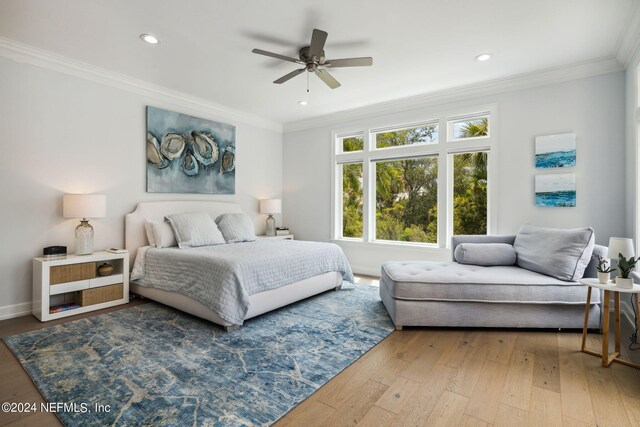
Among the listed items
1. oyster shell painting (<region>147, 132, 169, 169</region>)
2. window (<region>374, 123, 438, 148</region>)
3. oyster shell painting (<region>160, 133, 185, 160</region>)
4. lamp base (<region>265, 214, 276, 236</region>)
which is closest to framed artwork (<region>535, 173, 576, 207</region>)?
window (<region>374, 123, 438, 148</region>)

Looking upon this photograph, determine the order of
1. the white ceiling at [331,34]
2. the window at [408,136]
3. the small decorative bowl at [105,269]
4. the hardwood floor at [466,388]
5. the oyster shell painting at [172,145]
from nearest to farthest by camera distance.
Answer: the hardwood floor at [466,388] → the white ceiling at [331,34] → the small decorative bowl at [105,269] → the oyster shell painting at [172,145] → the window at [408,136]

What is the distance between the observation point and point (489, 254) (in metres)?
3.28

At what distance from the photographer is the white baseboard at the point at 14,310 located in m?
3.01

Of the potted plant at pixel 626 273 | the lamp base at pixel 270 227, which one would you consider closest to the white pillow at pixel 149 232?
the lamp base at pixel 270 227

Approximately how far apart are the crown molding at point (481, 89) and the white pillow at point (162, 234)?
2.96m

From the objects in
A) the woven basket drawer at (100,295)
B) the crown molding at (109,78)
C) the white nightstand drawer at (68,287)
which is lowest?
the woven basket drawer at (100,295)

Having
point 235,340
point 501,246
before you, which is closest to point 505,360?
point 501,246

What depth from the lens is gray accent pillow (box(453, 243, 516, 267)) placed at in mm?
3270

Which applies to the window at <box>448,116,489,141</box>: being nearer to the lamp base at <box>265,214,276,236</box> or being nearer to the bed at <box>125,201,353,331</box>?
the bed at <box>125,201,353,331</box>

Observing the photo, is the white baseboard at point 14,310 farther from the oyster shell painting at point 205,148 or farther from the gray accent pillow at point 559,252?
the gray accent pillow at point 559,252

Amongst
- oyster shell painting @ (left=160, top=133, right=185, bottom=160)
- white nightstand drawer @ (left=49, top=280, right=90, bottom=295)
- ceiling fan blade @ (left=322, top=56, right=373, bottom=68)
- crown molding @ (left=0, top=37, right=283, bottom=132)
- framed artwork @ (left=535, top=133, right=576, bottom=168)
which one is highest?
crown molding @ (left=0, top=37, right=283, bottom=132)

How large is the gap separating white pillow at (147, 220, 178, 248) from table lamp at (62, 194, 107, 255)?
597mm

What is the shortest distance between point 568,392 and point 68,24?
448 centimetres

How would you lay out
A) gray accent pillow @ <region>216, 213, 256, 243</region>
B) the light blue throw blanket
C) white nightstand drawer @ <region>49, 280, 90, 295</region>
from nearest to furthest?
1. the light blue throw blanket
2. white nightstand drawer @ <region>49, 280, 90, 295</region>
3. gray accent pillow @ <region>216, 213, 256, 243</region>
